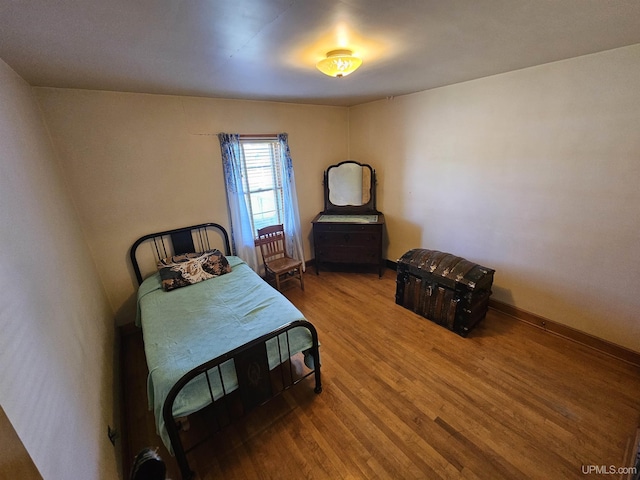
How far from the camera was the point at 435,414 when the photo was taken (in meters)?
1.75

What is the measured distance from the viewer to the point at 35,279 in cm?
118

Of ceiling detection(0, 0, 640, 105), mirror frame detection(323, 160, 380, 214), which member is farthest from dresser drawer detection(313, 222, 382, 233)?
ceiling detection(0, 0, 640, 105)

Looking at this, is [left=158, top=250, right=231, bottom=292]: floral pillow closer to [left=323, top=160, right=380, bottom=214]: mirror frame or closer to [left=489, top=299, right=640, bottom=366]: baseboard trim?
[left=323, top=160, right=380, bottom=214]: mirror frame

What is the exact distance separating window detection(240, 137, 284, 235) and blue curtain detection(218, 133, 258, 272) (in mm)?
95

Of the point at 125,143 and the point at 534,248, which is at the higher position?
the point at 125,143

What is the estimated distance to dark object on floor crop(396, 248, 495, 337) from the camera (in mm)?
2381

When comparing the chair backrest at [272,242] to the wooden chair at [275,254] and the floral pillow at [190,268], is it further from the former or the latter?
the floral pillow at [190,268]

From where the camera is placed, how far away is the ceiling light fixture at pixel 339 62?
1.54 meters

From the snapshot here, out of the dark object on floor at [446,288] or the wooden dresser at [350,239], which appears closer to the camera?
the dark object on floor at [446,288]

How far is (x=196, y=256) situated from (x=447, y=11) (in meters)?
2.72

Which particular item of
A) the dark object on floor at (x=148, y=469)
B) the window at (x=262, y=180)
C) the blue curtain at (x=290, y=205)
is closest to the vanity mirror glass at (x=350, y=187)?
the blue curtain at (x=290, y=205)

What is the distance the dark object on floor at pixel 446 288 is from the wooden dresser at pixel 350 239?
644mm

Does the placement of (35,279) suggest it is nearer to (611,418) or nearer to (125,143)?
(125,143)

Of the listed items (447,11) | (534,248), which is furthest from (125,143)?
(534,248)
